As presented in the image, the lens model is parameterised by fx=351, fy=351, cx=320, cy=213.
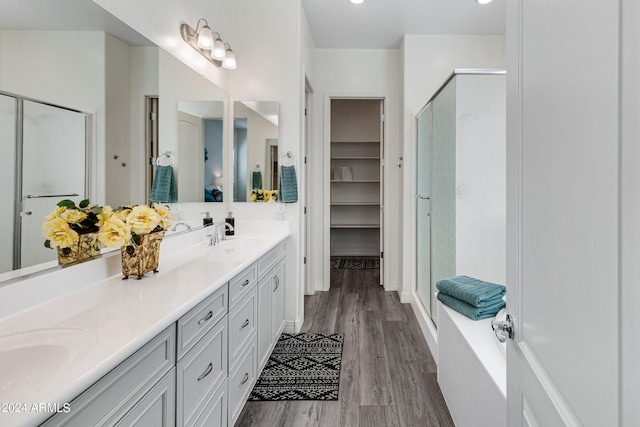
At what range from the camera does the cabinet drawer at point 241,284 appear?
160 cm

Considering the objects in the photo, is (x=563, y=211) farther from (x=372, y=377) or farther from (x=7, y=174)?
(x=372, y=377)

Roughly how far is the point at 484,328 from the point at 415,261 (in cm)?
199

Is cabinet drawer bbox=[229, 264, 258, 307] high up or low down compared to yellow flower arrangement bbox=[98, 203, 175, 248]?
down

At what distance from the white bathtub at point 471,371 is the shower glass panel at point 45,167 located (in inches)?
65.3

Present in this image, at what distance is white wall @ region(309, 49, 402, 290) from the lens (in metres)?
3.97

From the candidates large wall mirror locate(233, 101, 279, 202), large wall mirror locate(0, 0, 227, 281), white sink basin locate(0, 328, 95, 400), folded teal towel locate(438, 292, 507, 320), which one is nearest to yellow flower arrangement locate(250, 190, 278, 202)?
large wall mirror locate(233, 101, 279, 202)

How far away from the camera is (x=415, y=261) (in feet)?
12.1

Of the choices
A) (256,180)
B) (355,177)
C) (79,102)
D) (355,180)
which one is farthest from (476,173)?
(355,177)

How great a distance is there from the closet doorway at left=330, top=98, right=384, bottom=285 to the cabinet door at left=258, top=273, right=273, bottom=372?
11.4ft

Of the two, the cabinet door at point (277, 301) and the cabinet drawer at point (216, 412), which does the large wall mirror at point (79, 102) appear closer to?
the cabinet drawer at point (216, 412)

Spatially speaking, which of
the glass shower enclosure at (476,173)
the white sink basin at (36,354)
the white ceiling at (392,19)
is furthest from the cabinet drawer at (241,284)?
the white ceiling at (392,19)

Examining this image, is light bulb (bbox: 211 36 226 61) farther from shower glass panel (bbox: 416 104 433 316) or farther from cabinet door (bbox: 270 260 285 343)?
shower glass panel (bbox: 416 104 433 316)

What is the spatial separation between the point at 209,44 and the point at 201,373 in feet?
6.83

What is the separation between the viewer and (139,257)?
1.46 metres
